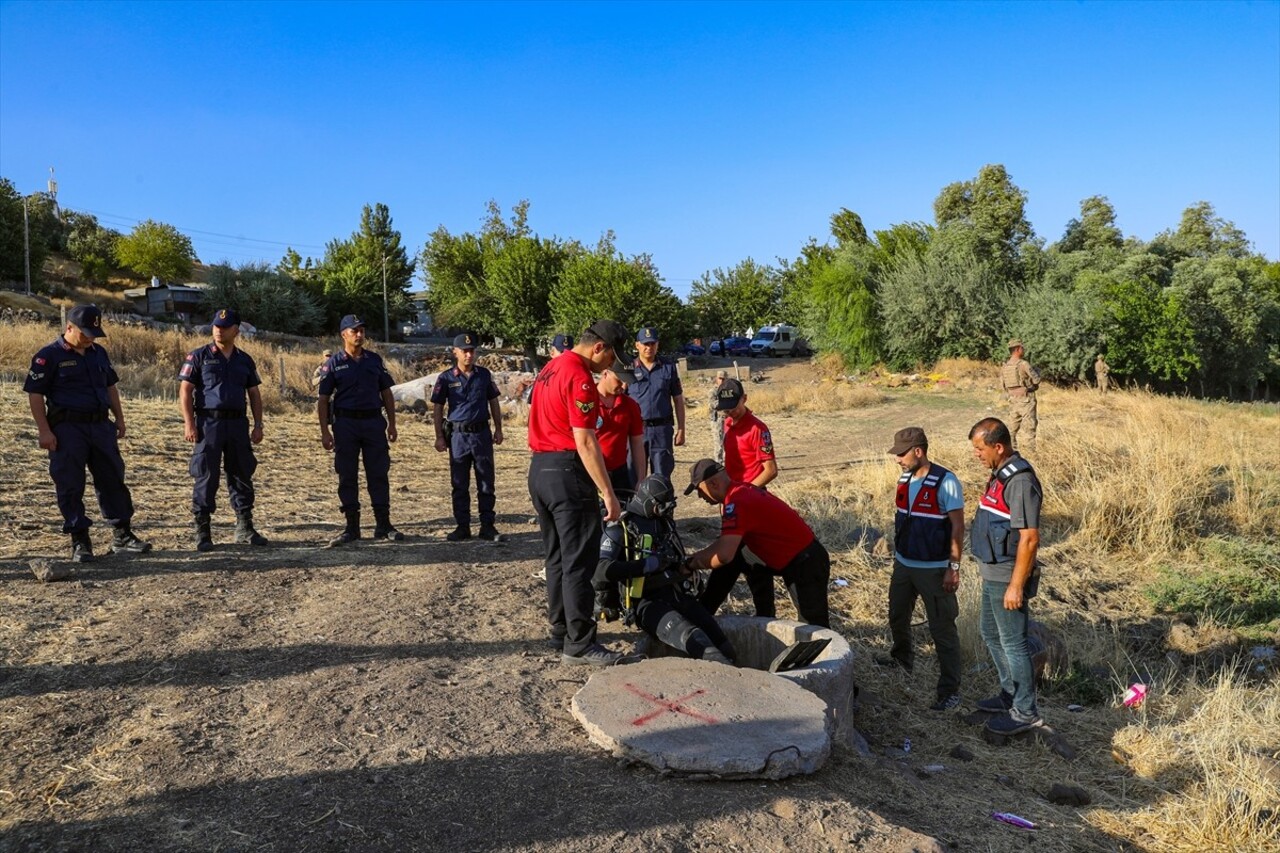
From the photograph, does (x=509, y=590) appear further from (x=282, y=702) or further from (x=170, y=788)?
(x=170, y=788)

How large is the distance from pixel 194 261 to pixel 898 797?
69.5m

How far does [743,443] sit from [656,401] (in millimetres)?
2241

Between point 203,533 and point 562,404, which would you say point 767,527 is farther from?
point 203,533

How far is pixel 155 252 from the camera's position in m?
52.4

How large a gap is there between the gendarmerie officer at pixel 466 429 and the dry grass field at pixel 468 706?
31 cm

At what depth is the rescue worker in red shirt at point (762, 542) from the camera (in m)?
5.48

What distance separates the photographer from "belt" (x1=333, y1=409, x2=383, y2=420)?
7.30 m

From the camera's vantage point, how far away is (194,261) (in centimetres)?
6438

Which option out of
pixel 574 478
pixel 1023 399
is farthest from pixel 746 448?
pixel 1023 399

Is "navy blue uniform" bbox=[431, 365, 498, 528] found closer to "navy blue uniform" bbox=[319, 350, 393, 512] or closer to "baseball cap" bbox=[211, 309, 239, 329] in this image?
"navy blue uniform" bbox=[319, 350, 393, 512]

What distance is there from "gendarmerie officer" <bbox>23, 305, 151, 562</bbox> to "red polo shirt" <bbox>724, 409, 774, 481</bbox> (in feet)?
14.0

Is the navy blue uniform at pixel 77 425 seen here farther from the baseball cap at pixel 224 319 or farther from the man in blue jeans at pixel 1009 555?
the man in blue jeans at pixel 1009 555

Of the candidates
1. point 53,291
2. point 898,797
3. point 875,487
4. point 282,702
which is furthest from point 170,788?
point 53,291

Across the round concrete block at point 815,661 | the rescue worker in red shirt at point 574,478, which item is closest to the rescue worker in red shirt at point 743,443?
the round concrete block at point 815,661
